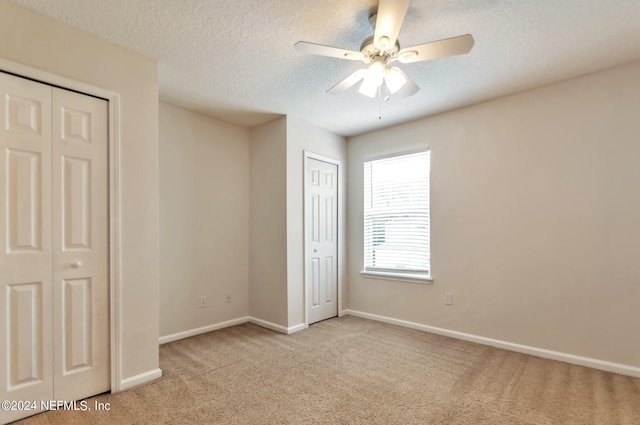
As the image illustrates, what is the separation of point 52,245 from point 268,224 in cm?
213

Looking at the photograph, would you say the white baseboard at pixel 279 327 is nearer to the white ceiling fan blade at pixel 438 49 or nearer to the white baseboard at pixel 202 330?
the white baseboard at pixel 202 330

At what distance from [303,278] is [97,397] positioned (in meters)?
2.17

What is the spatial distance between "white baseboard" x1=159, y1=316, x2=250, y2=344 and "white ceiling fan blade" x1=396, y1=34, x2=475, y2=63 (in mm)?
3389

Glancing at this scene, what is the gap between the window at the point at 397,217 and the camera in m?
3.80

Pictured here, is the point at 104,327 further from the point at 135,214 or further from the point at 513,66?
the point at 513,66

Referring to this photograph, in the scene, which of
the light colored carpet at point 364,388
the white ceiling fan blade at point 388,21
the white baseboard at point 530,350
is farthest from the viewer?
the white baseboard at point 530,350

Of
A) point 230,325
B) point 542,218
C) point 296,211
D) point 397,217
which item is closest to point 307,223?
point 296,211

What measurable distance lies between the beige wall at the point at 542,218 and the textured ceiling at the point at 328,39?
0.30m

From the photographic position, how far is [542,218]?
2.97 meters

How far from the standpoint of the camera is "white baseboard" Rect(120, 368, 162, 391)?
2316 mm

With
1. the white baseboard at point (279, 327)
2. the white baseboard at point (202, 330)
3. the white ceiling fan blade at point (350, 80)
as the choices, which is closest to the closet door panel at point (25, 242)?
the white baseboard at point (202, 330)

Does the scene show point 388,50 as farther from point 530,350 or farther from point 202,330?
point 202,330

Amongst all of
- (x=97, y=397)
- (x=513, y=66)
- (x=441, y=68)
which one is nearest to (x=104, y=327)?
(x=97, y=397)

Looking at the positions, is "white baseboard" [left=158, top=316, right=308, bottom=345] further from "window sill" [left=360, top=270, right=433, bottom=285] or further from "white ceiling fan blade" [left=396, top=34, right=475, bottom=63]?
"white ceiling fan blade" [left=396, top=34, right=475, bottom=63]
